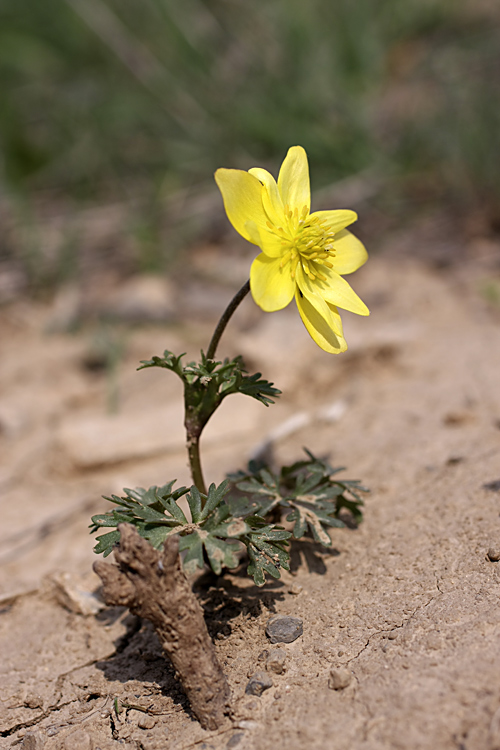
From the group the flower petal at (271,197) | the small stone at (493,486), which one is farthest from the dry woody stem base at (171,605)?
the small stone at (493,486)

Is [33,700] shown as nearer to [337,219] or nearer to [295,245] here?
[295,245]

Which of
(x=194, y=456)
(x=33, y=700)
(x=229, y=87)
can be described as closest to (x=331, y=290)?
(x=194, y=456)

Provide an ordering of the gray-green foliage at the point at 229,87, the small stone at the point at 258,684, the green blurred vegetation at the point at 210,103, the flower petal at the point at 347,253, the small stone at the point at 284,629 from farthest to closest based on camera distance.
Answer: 1. the gray-green foliage at the point at 229,87
2. the green blurred vegetation at the point at 210,103
3. the flower petal at the point at 347,253
4. the small stone at the point at 284,629
5. the small stone at the point at 258,684

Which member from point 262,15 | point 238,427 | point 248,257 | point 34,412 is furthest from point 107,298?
point 262,15

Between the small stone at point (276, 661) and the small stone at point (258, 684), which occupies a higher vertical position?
the small stone at point (276, 661)

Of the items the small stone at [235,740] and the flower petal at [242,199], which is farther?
the flower petal at [242,199]

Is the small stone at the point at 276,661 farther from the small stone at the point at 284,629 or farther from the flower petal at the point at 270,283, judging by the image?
the flower petal at the point at 270,283
